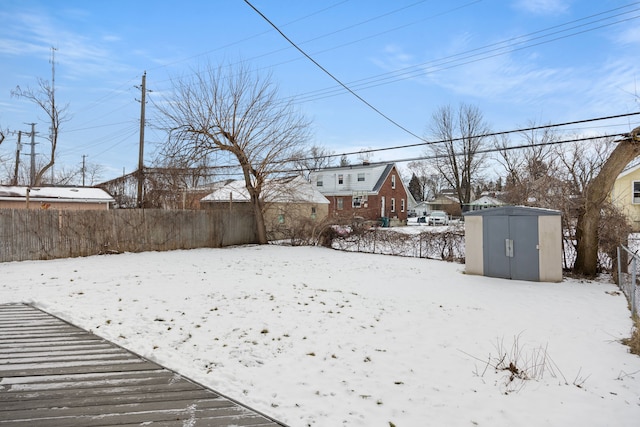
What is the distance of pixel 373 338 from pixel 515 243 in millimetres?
6175

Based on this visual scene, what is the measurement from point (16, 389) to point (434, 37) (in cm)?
1376

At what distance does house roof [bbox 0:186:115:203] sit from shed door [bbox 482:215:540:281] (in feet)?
65.4

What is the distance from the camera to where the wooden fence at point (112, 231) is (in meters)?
11.8

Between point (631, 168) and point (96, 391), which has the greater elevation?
point (631, 168)

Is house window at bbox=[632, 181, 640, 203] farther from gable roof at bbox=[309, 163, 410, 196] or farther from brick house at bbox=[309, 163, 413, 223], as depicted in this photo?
gable roof at bbox=[309, 163, 410, 196]

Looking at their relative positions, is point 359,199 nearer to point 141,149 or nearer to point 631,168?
point 631,168

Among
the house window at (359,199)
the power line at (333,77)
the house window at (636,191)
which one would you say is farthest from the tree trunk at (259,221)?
the house window at (636,191)

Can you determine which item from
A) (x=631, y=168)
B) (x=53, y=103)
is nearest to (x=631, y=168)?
(x=631, y=168)

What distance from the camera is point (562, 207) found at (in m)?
10.1

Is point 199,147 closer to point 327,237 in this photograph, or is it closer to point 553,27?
point 327,237

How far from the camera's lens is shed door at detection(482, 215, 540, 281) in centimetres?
908

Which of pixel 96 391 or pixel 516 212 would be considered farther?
pixel 516 212

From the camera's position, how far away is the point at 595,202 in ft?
29.9

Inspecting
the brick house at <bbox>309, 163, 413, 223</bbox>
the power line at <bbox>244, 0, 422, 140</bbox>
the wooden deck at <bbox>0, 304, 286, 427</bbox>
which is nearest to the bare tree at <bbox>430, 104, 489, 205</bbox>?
the brick house at <bbox>309, 163, 413, 223</bbox>
